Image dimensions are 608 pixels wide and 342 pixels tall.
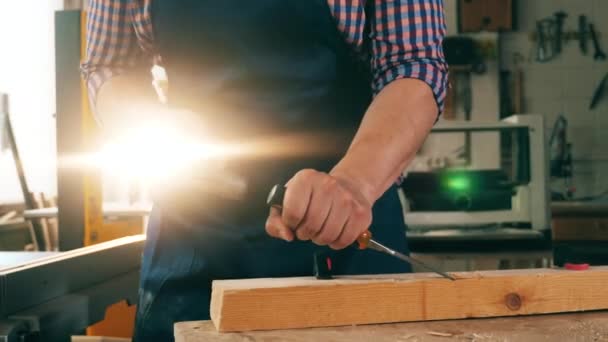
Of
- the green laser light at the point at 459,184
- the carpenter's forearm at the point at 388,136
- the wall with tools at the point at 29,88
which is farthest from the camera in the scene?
the wall with tools at the point at 29,88

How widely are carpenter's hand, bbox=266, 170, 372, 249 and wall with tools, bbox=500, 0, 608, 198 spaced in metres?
3.72

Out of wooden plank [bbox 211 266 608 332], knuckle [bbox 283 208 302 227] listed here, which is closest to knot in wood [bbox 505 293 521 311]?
wooden plank [bbox 211 266 608 332]

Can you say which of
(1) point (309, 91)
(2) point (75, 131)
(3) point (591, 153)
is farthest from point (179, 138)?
(3) point (591, 153)

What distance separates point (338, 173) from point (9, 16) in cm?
352

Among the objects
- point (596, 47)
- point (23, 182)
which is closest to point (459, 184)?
point (23, 182)

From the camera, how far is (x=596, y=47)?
161 inches

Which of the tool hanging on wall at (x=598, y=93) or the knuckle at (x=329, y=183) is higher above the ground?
the tool hanging on wall at (x=598, y=93)

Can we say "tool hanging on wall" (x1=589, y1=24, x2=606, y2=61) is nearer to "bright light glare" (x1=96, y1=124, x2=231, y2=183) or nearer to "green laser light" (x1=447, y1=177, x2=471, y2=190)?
"green laser light" (x1=447, y1=177, x2=471, y2=190)

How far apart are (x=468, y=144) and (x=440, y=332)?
11.5 feet

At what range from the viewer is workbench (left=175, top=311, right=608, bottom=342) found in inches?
25.3

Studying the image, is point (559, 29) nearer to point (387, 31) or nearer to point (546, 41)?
point (546, 41)

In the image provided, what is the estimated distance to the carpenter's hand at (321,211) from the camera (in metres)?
0.66

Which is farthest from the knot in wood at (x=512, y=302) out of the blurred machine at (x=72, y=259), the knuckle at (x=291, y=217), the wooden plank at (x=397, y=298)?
the blurred machine at (x=72, y=259)

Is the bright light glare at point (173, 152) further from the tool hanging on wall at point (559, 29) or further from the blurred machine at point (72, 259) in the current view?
the tool hanging on wall at point (559, 29)
